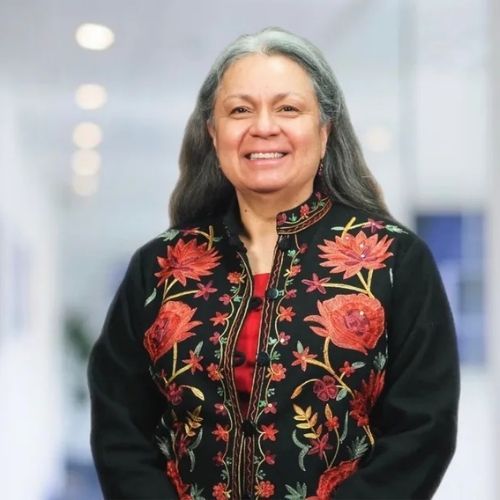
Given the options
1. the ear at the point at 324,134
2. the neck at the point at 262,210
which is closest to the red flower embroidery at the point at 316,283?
the neck at the point at 262,210

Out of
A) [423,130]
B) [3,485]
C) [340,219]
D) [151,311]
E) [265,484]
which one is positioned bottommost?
[3,485]

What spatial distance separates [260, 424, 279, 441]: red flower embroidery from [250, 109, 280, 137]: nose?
438mm

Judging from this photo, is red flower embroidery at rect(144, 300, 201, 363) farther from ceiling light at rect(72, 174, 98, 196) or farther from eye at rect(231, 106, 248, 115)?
ceiling light at rect(72, 174, 98, 196)

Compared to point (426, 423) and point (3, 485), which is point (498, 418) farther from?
point (426, 423)

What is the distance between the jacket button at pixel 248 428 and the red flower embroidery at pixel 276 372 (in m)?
0.07

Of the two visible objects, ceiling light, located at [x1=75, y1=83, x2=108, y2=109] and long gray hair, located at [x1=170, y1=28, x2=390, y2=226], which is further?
ceiling light, located at [x1=75, y1=83, x2=108, y2=109]

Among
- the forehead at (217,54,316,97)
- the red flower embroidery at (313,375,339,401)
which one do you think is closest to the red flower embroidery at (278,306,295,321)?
the red flower embroidery at (313,375,339,401)

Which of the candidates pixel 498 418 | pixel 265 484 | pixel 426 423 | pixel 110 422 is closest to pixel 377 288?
pixel 426 423

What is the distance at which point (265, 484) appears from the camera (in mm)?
1858

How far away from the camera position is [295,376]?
186 centimetres

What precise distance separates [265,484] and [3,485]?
1.87 m

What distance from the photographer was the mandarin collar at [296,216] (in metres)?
1.98

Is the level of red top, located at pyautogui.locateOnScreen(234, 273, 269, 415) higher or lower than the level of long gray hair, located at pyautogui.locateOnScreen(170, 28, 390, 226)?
lower

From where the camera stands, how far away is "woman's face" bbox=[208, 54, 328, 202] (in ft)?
6.30
